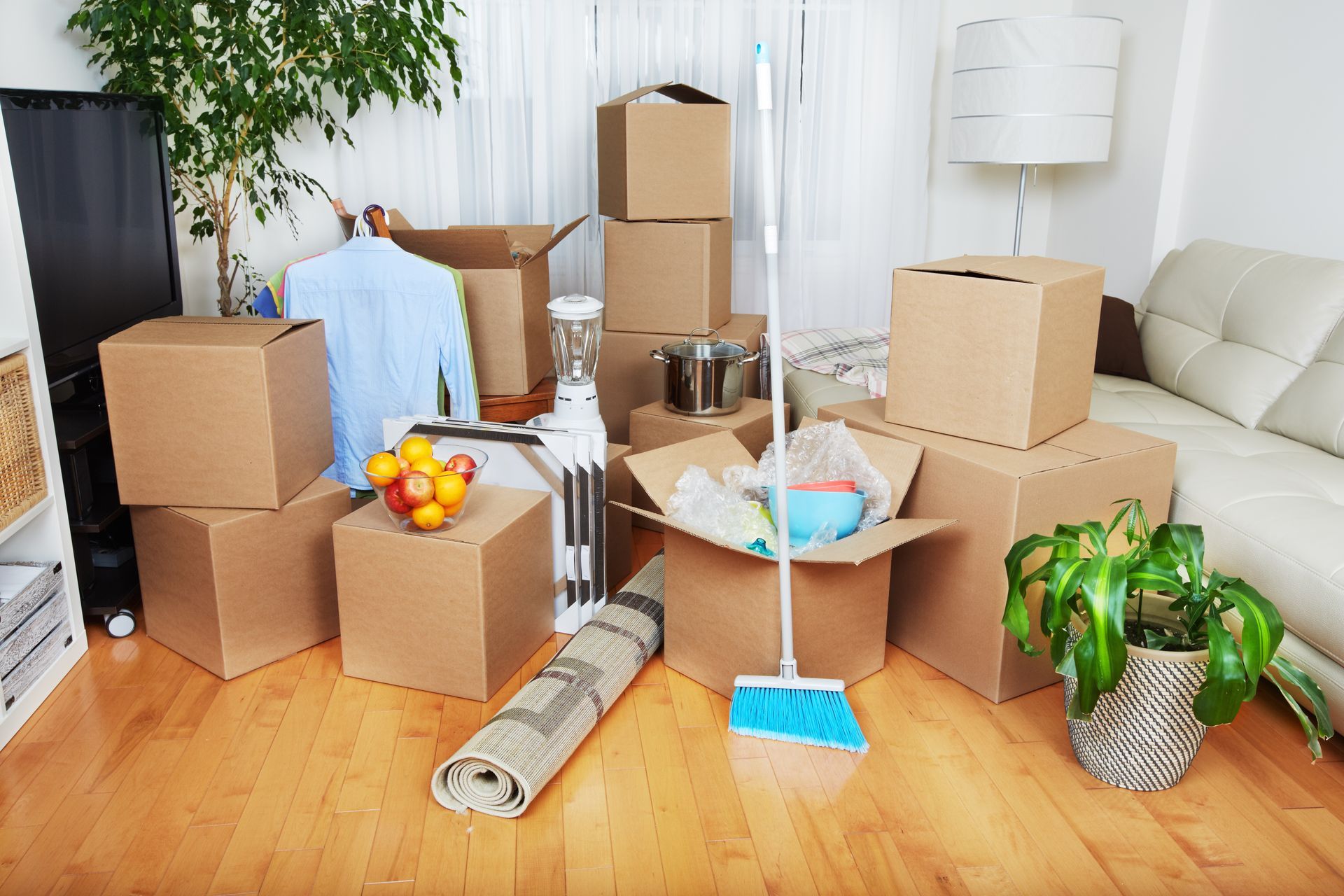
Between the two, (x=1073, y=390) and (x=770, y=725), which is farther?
(x=1073, y=390)

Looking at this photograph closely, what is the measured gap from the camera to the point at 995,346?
6.32 feet

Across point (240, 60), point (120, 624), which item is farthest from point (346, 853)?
point (240, 60)

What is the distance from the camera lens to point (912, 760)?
5.92ft

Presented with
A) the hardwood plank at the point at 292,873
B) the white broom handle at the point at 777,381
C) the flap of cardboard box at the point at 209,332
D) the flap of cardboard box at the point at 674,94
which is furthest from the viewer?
Answer: the flap of cardboard box at the point at 674,94

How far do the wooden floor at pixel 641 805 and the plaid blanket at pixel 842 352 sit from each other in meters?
1.15

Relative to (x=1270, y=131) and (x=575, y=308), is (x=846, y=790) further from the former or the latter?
(x=1270, y=131)

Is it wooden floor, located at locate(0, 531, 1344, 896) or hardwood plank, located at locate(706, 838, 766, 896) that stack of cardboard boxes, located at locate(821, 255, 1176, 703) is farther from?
hardwood plank, located at locate(706, 838, 766, 896)

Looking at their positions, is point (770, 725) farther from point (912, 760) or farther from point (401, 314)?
point (401, 314)

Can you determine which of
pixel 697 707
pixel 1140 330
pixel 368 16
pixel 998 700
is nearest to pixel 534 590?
pixel 697 707

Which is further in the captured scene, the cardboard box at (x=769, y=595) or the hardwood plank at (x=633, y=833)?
the cardboard box at (x=769, y=595)

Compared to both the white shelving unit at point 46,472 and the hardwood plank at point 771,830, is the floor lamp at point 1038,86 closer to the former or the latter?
the hardwood plank at point 771,830

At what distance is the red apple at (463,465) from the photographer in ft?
6.33

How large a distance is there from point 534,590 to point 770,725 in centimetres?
58

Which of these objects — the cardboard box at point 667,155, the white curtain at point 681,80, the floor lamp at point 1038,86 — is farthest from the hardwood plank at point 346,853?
the floor lamp at point 1038,86
